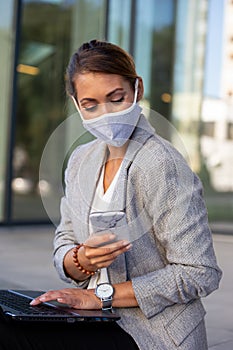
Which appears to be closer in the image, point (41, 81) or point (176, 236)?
point (176, 236)

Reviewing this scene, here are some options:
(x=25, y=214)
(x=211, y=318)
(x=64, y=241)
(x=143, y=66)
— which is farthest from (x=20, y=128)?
(x=64, y=241)

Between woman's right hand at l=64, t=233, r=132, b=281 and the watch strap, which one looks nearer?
woman's right hand at l=64, t=233, r=132, b=281

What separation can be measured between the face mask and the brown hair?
87mm

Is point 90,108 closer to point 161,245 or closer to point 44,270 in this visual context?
point 161,245

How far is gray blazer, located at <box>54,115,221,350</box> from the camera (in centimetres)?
156

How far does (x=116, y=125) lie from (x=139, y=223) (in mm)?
243

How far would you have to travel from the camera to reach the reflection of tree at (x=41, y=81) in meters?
9.67

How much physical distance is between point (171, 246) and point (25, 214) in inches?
330

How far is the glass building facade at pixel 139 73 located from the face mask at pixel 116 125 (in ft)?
26.0

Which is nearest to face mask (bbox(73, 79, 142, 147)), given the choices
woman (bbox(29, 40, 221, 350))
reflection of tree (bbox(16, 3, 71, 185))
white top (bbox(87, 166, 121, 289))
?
woman (bbox(29, 40, 221, 350))

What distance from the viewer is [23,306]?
5.15 feet

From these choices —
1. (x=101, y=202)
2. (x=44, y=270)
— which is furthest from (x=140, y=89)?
(x=44, y=270)

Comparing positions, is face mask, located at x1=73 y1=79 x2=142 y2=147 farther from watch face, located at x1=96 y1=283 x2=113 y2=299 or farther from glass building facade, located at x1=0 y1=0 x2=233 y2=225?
glass building facade, located at x1=0 y1=0 x2=233 y2=225

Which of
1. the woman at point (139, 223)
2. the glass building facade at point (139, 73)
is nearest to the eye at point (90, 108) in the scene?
the woman at point (139, 223)
